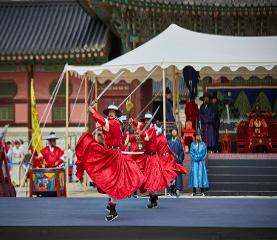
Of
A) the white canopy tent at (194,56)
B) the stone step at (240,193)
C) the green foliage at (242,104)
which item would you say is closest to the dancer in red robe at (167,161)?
the white canopy tent at (194,56)

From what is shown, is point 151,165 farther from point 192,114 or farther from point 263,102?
point 263,102

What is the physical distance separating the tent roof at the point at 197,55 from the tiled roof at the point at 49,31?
7.87 meters

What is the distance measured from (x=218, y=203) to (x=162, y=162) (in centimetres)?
126

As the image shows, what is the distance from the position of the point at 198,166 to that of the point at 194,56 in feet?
8.26

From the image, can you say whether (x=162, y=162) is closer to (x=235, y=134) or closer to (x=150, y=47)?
(x=150, y=47)

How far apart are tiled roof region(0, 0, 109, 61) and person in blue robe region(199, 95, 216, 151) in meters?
6.37

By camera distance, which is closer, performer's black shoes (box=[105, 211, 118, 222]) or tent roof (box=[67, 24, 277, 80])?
performer's black shoes (box=[105, 211, 118, 222])

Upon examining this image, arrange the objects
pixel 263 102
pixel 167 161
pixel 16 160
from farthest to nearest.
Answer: pixel 16 160, pixel 263 102, pixel 167 161

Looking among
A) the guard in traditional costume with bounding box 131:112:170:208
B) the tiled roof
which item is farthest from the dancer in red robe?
the tiled roof

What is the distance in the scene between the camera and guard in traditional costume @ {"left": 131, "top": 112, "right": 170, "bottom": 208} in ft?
45.0

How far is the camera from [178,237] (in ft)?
31.9

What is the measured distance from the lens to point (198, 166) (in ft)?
59.8

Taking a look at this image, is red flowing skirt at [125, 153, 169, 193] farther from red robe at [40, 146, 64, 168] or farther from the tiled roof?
the tiled roof

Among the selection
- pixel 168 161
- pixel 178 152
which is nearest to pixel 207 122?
pixel 178 152
